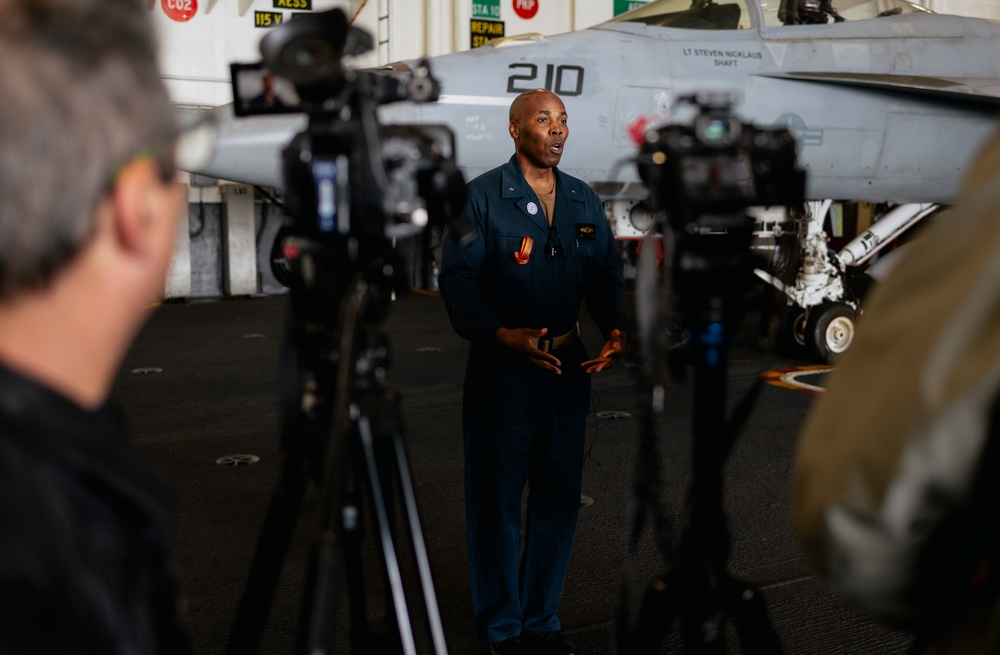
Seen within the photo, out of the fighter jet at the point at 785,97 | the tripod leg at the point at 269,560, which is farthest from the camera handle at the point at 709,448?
the fighter jet at the point at 785,97

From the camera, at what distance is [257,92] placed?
4.83ft

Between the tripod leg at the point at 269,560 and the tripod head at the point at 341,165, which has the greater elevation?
the tripod head at the point at 341,165

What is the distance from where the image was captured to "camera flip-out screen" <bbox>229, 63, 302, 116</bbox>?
1.44 metres

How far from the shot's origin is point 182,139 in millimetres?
913

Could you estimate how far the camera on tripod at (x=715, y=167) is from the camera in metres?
1.34

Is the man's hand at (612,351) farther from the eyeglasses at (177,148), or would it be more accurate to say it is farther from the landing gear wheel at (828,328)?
the landing gear wheel at (828,328)

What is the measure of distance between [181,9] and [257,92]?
32.6 feet

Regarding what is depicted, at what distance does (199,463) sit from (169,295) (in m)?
6.78

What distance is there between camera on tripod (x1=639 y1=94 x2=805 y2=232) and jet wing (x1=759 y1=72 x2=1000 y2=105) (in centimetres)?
434

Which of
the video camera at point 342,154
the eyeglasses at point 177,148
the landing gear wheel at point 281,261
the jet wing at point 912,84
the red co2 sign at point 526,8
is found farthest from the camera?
the red co2 sign at point 526,8

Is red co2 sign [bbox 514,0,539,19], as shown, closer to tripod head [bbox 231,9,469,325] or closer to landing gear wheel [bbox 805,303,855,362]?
landing gear wheel [bbox 805,303,855,362]

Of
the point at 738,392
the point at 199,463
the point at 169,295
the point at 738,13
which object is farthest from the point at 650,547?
the point at 169,295

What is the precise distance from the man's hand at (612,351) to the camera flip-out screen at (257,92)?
4.05 feet

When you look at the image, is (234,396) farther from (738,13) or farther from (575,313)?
(738,13)
